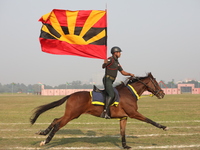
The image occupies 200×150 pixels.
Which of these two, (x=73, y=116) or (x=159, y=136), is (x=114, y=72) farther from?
(x=159, y=136)

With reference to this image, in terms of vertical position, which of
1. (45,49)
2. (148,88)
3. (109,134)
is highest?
(45,49)

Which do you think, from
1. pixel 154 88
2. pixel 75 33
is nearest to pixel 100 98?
pixel 154 88

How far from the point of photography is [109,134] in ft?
50.0

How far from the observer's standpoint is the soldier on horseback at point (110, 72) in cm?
1170

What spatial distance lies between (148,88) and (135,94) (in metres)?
0.92

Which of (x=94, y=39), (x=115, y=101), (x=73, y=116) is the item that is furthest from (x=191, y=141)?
(x=94, y=39)

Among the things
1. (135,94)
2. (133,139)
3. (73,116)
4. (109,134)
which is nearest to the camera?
(73,116)

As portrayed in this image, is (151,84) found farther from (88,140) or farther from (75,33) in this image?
(75,33)

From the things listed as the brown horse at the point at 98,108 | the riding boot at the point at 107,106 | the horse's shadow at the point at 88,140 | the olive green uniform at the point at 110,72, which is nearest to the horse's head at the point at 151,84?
the brown horse at the point at 98,108

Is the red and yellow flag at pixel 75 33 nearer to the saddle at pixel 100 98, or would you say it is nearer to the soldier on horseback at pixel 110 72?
the soldier on horseback at pixel 110 72

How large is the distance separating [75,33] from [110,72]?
2.67 meters

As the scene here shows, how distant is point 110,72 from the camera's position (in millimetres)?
11945

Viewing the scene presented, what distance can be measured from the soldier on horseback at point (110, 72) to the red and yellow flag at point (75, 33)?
3.09 feet

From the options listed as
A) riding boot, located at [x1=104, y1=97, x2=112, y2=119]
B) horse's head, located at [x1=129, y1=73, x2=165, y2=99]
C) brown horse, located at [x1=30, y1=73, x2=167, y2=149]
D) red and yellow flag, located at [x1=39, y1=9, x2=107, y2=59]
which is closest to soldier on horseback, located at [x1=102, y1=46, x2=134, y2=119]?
riding boot, located at [x1=104, y1=97, x2=112, y2=119]
